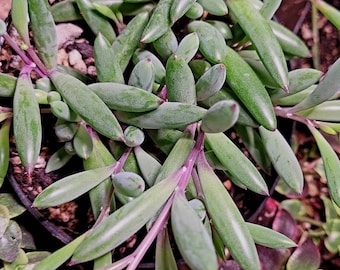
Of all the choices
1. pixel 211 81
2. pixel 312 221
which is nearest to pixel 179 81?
pixel 211 81

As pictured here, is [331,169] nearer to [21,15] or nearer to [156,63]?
[156,63]

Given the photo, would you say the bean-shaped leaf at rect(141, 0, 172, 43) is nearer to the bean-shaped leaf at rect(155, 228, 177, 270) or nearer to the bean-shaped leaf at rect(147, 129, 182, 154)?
the bean-shaped leaf at rect(147, 129, 182, 154)

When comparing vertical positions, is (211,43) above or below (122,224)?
above

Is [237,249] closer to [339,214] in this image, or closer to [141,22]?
[141,22]

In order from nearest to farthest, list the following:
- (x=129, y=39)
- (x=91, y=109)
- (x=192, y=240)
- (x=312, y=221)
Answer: (x=192, y=240), (x=91, y=109), (x=129, y=39), (x=312, y=221)

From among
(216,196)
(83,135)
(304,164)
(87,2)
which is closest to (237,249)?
(216,196)

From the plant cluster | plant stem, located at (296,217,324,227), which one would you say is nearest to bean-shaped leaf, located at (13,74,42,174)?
the plant cluster
